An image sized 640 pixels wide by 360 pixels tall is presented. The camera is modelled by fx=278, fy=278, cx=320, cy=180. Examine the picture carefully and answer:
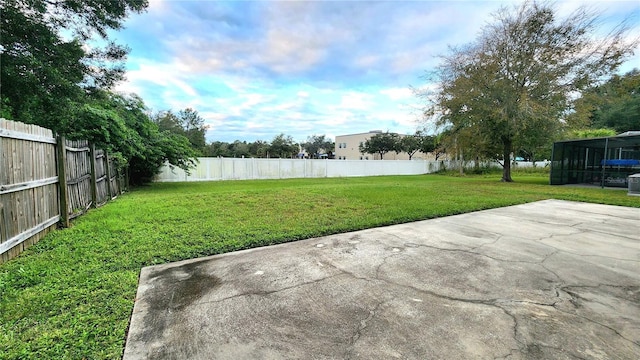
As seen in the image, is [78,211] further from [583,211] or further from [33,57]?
[583,211]

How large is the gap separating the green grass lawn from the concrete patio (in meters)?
0.25

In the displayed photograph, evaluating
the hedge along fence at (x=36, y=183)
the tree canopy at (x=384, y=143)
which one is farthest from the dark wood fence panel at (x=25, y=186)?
the tree canopy at (x=384, y=143)

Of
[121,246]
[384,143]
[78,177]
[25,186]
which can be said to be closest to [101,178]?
[78,177]

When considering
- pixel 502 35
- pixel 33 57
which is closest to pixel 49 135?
pixel 33 57

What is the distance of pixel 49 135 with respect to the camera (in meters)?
4.27

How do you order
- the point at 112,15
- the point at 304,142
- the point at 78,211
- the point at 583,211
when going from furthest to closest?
the point at 304,142
the point at 112,15
the point at 583,211
the point at 78,211

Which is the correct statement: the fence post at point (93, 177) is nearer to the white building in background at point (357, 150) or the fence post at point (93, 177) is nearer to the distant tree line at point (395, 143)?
the distant tree line at point (395, 143)

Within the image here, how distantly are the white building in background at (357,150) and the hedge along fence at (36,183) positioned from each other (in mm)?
44707

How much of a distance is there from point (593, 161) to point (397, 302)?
1968cm

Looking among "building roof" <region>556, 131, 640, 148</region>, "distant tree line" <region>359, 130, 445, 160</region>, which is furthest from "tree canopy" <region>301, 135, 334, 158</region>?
"building roof" <region>556, 131, 640, 148</region>

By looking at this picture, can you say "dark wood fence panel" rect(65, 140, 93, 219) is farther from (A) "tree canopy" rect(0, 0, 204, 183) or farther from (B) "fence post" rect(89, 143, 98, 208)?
(A) "tree canopy" rect(0, 0, 204, 183)

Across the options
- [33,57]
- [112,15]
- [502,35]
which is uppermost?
[502,35]

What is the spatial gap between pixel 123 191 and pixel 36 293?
8.61m

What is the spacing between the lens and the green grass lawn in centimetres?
185
